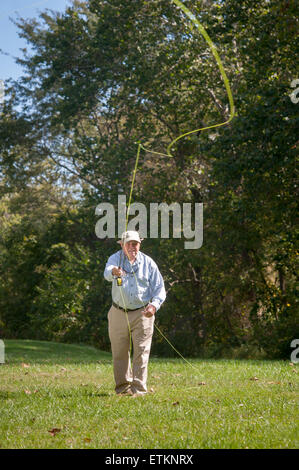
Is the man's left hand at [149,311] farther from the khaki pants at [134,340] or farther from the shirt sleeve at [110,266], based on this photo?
the shirt sleeve at [110,266]

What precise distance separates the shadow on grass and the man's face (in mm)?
7643

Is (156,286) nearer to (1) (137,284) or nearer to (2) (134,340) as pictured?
(1) (137,284)

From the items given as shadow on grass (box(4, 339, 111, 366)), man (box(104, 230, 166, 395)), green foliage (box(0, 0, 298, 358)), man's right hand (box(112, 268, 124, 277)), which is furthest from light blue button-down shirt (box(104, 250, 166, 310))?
green foliage (box(0, 0, 298, 358))

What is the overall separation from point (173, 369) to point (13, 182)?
20.7 meters

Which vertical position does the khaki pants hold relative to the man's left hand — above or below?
below

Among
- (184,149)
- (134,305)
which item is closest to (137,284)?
(134,305)

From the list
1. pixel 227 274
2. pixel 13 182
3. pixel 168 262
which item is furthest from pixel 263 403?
pixel 13 182

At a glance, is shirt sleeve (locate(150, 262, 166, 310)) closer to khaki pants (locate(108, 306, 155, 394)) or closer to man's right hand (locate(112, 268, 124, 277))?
khaki pants (locate(108, 306, 155, 394))

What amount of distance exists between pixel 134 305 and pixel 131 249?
0.71 meters

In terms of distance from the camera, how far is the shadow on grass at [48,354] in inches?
634

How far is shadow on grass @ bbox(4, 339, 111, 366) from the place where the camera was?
16109 mm

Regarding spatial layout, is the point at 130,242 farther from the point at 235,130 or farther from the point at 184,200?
the point at 184,200

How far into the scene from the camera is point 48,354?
1862 centimetres
